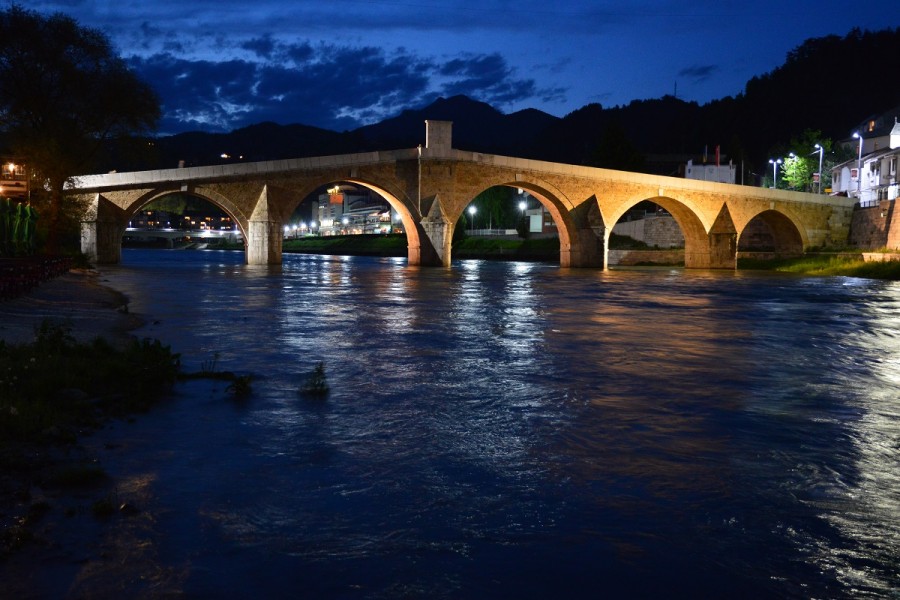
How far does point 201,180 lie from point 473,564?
121 ft

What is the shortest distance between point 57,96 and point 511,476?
31838 millimetres

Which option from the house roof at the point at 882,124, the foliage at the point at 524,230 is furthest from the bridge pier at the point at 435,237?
the house roof at the point at 882,124

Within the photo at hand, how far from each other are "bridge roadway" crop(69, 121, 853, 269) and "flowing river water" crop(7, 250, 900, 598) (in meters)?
27.9

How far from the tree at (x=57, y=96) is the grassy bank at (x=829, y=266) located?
35242 millimetres

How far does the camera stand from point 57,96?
3067cm

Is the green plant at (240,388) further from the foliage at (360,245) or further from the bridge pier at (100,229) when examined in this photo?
the foliage at (360,245)

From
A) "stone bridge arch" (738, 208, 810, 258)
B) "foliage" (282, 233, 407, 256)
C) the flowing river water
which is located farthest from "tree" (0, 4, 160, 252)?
"foliage" (282, 233, 407, 256)

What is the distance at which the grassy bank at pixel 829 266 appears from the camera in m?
36.2

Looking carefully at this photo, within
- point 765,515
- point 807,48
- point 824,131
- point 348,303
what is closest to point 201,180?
point 348,303

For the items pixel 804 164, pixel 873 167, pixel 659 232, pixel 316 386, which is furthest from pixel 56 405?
pixel 804 164

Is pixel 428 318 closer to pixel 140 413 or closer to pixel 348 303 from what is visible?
pixel 348 303

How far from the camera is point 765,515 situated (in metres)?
4.41

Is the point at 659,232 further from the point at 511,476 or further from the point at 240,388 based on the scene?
the point at 511,476

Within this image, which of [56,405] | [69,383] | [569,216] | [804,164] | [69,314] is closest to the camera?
[56,405]
